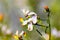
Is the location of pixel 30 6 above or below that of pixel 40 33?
above

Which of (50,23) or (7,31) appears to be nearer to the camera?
(50,23)

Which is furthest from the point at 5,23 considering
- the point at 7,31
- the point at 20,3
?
the point at 20,3

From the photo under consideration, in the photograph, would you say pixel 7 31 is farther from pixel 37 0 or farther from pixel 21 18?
pixel 37 0

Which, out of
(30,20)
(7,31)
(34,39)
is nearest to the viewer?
(30,20)

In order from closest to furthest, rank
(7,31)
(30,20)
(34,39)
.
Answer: (30,20), (34,39), (7,31)

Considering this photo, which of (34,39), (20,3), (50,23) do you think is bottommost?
(34,39)

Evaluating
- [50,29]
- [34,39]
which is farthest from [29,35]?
[50,29]
